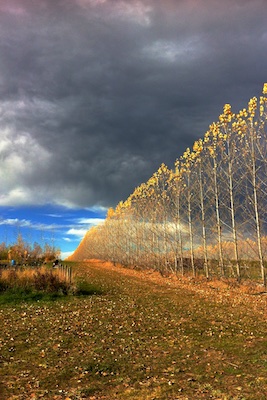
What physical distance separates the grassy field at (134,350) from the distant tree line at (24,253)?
973 inches

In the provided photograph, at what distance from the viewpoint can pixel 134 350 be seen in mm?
8133

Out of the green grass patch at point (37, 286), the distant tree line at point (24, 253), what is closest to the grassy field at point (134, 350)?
the green grass patch at point (37, 286)

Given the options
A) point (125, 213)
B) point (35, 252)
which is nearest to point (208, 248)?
point (125, 213)

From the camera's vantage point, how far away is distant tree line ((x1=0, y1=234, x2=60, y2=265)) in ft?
126

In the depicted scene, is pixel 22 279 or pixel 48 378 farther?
pixel 22 279

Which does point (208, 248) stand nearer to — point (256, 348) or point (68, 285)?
point (68, 285)

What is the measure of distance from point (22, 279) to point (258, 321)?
1235cm

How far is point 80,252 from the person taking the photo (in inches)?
2975

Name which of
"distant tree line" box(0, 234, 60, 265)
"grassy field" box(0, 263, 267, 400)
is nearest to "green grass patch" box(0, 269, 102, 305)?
"grassy field" box(0, 263, 267, 400)

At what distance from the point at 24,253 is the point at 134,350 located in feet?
110

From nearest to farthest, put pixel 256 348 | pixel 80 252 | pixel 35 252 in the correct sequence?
pixel 256 348, pixel 35 252, pixel 80 252

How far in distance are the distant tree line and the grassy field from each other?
2470 cm

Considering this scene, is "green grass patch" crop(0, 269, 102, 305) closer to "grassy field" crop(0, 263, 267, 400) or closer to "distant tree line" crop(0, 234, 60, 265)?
"grassy field" crop(0, 263, 267, 400)

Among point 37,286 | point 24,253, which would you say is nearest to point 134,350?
point 37,286
